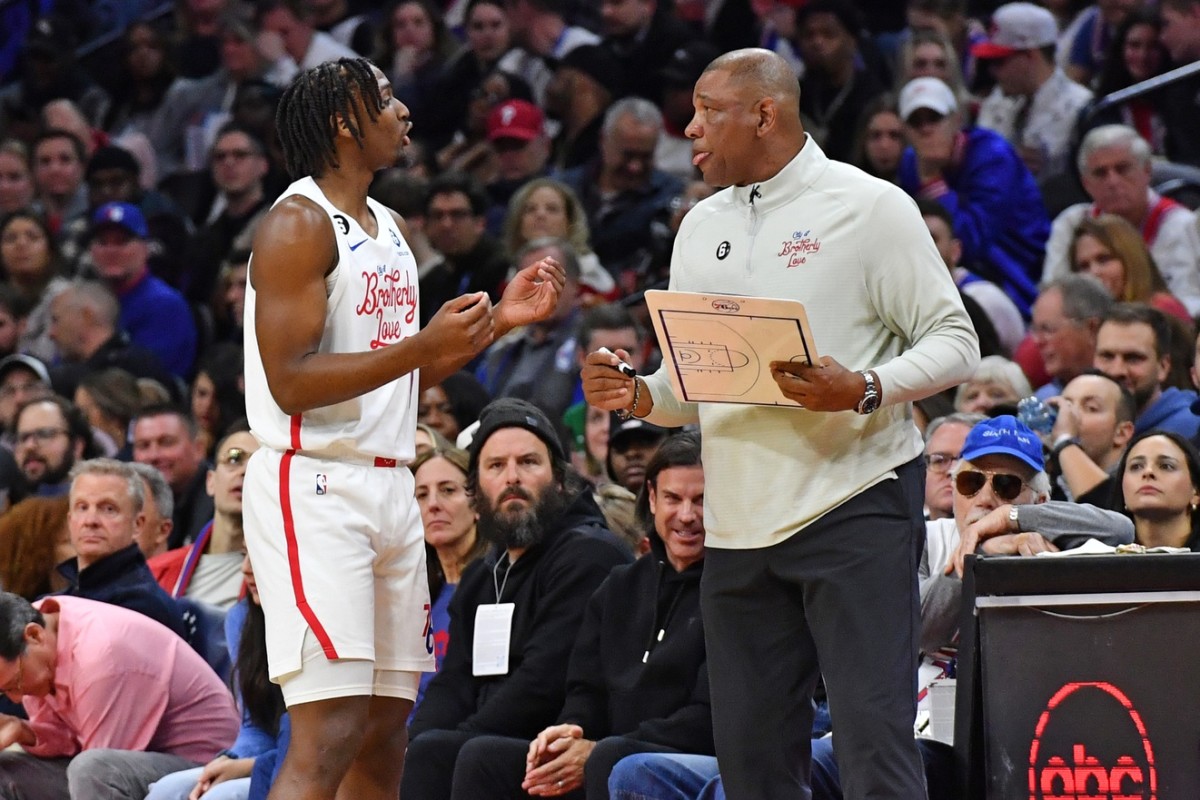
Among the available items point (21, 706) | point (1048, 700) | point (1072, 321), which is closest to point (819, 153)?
point (1048, 700)

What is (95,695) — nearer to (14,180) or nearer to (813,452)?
(813,452)

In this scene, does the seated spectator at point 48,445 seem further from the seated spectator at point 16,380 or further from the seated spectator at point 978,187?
the seated spectator at point 978,187

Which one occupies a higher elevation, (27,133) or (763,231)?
(27,133)

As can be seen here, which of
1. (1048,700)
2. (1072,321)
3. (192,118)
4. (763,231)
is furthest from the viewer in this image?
(192,118)

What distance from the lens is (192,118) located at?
42.7ft

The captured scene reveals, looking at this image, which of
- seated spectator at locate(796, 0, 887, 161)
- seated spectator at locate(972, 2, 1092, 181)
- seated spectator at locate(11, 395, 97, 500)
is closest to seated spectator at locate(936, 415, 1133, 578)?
seated spectator at locate(972, 2, 1092, 181)

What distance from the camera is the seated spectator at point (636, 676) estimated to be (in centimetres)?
550

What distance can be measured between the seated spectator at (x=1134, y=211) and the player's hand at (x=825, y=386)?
185 inches

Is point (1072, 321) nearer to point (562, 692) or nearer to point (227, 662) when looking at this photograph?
point (562, 692)

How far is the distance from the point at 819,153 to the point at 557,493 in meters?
2.44

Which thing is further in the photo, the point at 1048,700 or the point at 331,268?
the point at 1048,700

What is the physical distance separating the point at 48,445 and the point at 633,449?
119 inches

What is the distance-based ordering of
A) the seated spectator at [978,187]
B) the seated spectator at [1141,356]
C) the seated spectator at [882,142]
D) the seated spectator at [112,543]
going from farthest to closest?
1. the seated spectator at [882,142]
2. the seated spectator at [978,187]
3. the seated spectator at [1141,356]
4. the seated spectator at [112,543]

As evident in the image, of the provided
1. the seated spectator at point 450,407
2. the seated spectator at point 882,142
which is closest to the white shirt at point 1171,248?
the seated spectator at point 882,142
